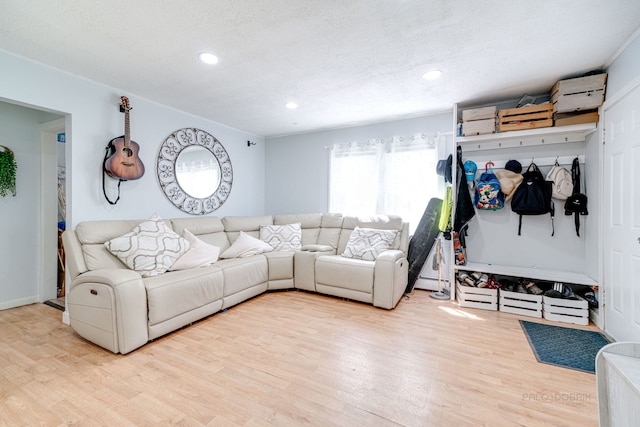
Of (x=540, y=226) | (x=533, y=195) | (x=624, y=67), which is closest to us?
(x=624, y=67)

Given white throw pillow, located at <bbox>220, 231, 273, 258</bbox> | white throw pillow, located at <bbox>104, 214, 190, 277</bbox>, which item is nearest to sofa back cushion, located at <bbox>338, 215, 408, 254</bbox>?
white throw pillow, located at <bbox>220, 231, 273, 258</bbox>

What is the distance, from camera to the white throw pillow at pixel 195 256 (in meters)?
2.67

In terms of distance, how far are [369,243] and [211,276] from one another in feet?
6.26

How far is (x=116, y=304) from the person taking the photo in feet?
6.38

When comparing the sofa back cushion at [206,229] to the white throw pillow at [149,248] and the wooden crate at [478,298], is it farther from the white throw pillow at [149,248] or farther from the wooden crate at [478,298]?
the wooden crate at [478,298]

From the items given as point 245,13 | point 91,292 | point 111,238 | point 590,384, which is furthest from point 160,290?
point 590,384

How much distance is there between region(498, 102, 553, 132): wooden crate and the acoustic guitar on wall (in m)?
4.03

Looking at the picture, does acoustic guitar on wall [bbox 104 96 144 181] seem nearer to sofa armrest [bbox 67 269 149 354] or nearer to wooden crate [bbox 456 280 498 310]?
sofa armrest [bbox 67 269 149 354]

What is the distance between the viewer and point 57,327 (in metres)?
2.44

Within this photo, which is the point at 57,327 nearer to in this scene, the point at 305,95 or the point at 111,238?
the point at 111,238

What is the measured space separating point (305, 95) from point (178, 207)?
2179mm

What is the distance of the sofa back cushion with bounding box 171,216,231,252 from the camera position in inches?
123

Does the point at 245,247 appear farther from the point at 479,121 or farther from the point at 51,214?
the point at 479,121

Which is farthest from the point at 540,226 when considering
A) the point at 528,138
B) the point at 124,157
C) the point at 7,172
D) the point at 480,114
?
the point at 7,172
